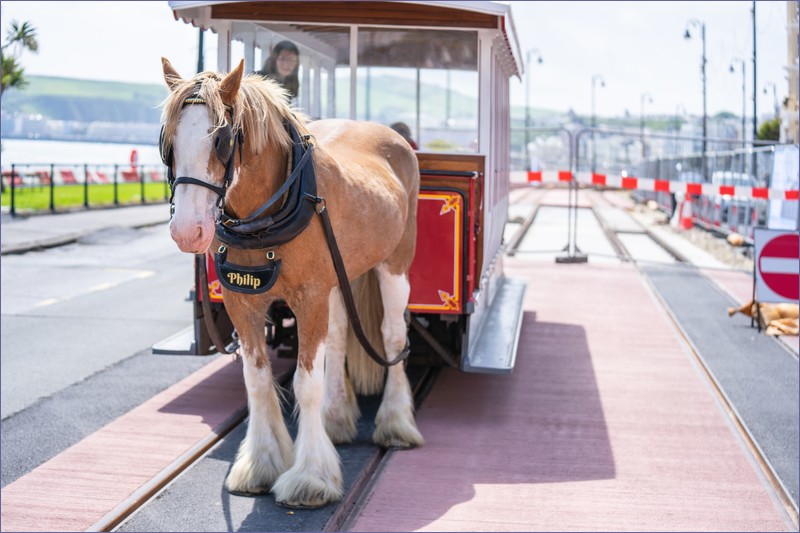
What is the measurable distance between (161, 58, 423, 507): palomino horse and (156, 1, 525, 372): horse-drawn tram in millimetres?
919

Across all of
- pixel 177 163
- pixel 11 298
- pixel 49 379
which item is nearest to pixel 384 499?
pixel 177 163

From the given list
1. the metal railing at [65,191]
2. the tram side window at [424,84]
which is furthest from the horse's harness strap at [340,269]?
the metal railing at [65,191]

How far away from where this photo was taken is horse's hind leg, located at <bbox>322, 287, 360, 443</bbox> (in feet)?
22.2

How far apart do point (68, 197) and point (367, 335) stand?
2646 centimetres

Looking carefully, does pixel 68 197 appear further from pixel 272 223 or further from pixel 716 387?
pixel 272 223

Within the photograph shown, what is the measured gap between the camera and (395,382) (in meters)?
6.96

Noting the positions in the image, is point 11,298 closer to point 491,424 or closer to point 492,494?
point 491,424

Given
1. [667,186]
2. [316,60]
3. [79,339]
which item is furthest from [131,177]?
[316,60]

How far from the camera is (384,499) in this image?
5.66 m

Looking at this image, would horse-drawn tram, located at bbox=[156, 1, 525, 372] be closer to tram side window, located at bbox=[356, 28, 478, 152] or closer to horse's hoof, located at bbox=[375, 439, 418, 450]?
tram side window, located at bbox=[356, 28, 478, 152]

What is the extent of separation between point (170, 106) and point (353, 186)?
1489 millimetres

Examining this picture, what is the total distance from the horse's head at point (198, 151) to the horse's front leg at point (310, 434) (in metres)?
1.02

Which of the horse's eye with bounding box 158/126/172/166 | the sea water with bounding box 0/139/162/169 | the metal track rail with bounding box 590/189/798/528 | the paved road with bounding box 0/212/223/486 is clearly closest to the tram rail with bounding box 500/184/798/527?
the metal track rail with bounding box 590/189/798/528

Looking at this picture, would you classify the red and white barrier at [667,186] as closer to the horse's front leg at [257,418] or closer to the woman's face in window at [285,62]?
the woman's face in window at [285,62]
